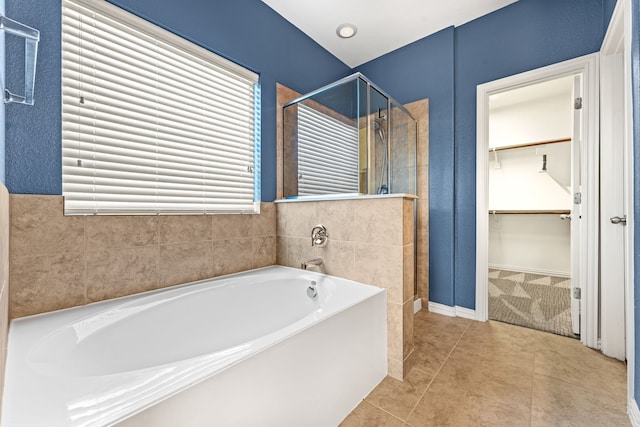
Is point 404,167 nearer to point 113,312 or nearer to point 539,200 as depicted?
point 113,312

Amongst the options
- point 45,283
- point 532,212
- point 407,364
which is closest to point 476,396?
point 407,364

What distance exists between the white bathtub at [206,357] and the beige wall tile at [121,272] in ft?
0.23

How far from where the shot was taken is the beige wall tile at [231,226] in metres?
1.77

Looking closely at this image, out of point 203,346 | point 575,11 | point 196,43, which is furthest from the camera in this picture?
point 575,11

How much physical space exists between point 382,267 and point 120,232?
1422 mm

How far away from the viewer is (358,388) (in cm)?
129

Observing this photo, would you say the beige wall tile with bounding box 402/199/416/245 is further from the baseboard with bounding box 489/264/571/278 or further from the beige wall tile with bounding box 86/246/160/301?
the baseboard with bounding box 489/264/571/278

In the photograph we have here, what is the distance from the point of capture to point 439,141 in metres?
2.42

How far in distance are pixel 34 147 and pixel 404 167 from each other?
2.36 meters

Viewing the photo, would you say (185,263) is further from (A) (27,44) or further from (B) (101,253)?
(A) (27,44)

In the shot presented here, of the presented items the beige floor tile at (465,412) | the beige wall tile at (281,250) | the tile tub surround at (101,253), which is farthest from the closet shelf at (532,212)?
the tile tub surround at (101,253)

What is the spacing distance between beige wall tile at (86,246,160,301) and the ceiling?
82.2 inches

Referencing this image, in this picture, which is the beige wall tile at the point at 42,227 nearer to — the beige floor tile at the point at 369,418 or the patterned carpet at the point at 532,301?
the beige floor tile at the point at 369,418

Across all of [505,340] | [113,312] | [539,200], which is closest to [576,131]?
[505,340]
